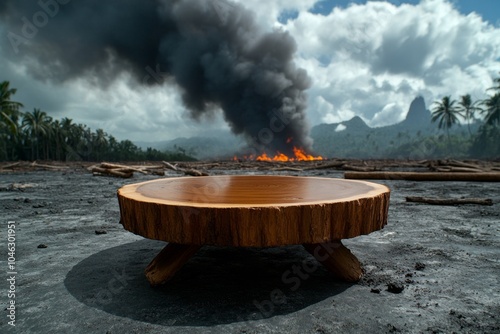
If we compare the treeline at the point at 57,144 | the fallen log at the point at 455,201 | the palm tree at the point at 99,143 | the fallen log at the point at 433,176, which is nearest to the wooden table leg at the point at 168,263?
the fallen log at the point at 455,201

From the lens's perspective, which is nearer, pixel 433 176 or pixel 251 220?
pixel 251 220

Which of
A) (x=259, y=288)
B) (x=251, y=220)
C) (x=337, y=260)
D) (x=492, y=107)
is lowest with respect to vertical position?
(x=259, y=288)

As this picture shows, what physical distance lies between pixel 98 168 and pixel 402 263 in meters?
12.3

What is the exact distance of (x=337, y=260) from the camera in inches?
A: 81.8

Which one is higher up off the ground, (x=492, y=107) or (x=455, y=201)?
(x=492, y=107)

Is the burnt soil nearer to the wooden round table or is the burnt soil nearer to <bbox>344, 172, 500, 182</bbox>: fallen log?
the wooden round table

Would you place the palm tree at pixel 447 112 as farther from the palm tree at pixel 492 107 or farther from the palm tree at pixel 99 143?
the palm tree at pixel 99 143

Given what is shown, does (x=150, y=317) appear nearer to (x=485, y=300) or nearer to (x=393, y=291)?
(x=393, y=291)

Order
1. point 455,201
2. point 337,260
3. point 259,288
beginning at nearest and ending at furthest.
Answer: point 259,288 → point 337,260 → point 455,201

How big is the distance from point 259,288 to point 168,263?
0.63 m

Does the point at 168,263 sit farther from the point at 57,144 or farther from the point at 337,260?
the point at 57,144

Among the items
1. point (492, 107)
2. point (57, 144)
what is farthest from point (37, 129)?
point (492, 107)

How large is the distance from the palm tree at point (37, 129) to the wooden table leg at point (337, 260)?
48.8m

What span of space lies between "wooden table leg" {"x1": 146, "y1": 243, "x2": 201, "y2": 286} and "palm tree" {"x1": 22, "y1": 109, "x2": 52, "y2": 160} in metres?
48.2
